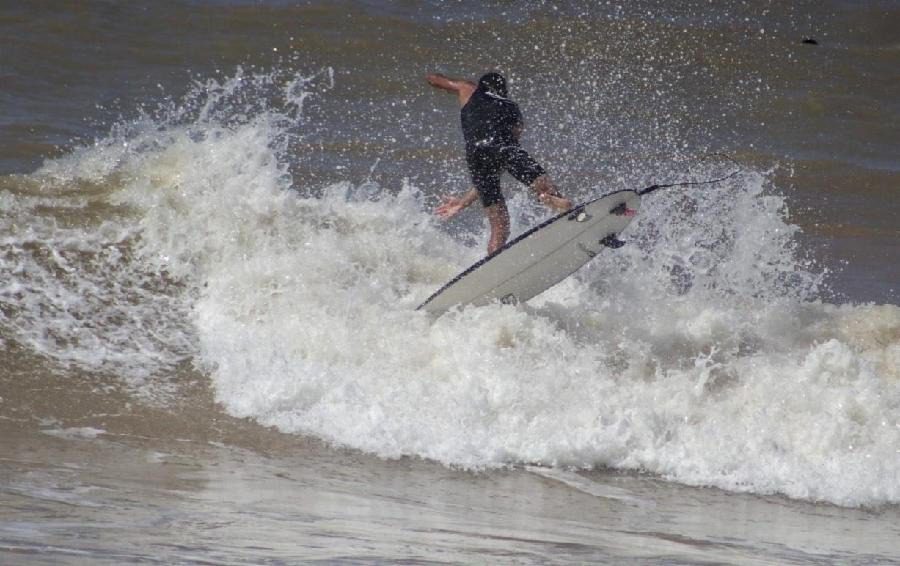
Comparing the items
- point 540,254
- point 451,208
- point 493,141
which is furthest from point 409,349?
point 493,141

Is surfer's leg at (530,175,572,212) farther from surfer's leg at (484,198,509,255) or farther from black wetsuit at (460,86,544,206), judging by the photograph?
surfer's leg at (484,198,509,255)

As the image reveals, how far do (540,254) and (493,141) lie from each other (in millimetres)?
863

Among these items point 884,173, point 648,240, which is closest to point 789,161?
point 884,173

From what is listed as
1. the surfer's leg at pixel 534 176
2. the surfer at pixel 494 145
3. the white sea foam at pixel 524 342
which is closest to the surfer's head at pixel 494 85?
the surfer at pixel 494 145

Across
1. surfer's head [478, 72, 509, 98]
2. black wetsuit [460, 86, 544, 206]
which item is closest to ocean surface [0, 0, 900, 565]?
black wetsuit [460, 86, 544, 206]

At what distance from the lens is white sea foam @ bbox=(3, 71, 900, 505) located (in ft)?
21.3

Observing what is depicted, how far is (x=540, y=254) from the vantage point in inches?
297

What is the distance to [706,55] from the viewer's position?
17.2 m

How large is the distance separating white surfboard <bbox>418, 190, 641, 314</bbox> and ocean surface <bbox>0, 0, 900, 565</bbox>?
0.13 m

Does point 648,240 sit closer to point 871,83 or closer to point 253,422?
point 253,422

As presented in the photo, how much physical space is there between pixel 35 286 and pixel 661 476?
159 inches

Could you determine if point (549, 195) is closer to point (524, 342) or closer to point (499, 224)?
point (499, 224)

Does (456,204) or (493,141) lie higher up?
(493,141)

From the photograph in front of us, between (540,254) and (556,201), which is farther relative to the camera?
(556,201)
